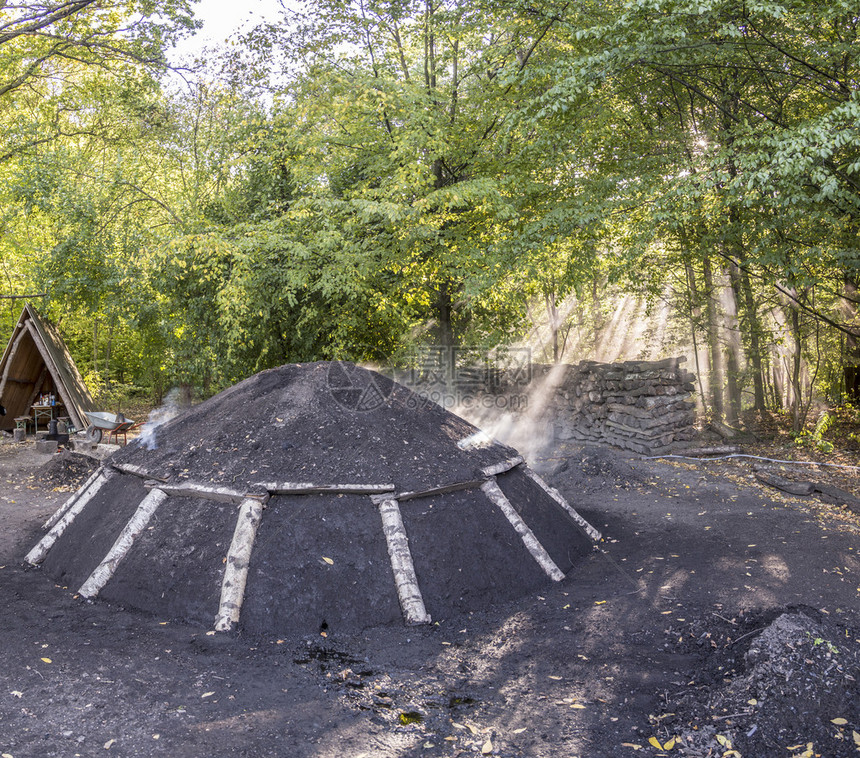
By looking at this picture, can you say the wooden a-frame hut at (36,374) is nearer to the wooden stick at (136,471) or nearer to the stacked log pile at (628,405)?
the wooden stick at (136,471)

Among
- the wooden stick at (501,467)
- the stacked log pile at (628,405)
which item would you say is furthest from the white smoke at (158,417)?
the stacked log pile at (628,405)

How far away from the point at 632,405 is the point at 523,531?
7.38 metres

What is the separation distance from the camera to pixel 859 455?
11109mm

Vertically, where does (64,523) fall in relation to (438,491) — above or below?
below

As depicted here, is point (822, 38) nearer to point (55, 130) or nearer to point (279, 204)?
point (279, 204)

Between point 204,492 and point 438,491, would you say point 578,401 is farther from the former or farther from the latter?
point 204,492

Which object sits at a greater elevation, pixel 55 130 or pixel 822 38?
pixel 55 130

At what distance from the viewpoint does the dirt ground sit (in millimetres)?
3701

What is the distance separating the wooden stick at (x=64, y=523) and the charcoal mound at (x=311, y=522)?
0.06 feet

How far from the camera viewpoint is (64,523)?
22.6 ft

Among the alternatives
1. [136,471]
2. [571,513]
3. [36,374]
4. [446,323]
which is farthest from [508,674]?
[36,374]

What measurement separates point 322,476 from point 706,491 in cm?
657

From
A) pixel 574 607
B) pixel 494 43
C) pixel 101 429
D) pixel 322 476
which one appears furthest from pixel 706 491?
pixel 101 429

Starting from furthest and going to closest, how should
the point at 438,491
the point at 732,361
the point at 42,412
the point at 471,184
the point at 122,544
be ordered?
the point at 42,412 → the point at 732,361 → the point at 471,184 → the point at 438,491 → the point at 122,544
